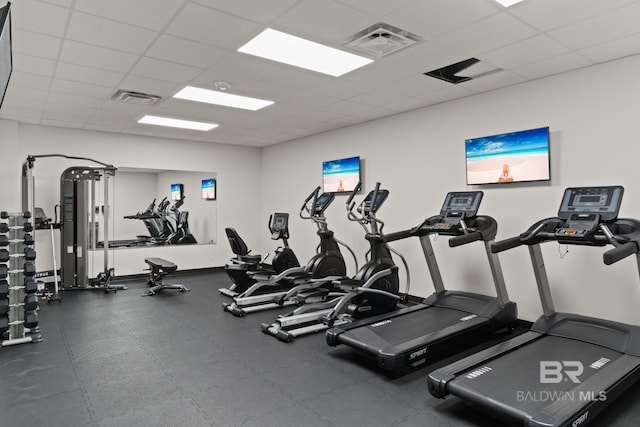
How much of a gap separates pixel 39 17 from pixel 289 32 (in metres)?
1.79

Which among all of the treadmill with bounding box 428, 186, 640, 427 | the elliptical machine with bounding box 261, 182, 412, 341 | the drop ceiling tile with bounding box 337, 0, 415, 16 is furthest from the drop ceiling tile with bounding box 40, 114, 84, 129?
the treadmill with bounding box 428, 186, 640, 427

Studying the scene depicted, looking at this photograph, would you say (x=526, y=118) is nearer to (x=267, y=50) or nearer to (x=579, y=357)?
(x=579, y=357)

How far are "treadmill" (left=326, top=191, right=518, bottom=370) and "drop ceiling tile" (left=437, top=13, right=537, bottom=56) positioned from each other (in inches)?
56.2

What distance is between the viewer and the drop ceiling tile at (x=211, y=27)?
2816mm

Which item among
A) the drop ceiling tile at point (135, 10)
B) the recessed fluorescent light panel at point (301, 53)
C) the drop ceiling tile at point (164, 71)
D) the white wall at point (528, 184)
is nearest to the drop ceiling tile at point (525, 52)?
the white wall at point (528, 184)

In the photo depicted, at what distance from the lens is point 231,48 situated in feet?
11.3

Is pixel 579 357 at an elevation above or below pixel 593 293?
below

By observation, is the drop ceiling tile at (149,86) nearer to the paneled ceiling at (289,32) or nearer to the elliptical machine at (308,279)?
the paneled ceiling at (289,32)

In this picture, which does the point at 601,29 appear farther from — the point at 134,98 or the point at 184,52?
the point at 134,98

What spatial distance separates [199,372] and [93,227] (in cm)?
445

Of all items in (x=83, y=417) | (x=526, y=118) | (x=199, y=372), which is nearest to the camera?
(x=83, y=417)

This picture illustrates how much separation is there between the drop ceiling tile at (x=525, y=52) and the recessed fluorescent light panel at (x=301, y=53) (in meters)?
1.15

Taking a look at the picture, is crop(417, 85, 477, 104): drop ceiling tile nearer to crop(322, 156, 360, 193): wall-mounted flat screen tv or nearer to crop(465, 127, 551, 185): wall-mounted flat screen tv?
crop(465, 127, 551, 185): wall-mounted flat screen tv

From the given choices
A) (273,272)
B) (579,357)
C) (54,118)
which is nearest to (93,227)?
(54,118)
